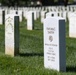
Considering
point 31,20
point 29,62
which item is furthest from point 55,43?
point 31,20

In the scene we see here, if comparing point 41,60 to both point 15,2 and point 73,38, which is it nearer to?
point 73,38

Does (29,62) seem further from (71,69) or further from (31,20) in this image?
(31,20)

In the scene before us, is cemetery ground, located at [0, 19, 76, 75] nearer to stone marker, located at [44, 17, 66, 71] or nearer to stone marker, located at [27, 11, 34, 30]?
stone marker, located at [44, 17, 66, 71]

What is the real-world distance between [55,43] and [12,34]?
2.69 metres

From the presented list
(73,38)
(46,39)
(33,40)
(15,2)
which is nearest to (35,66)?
(46,39)

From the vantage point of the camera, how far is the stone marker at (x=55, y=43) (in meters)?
8.86

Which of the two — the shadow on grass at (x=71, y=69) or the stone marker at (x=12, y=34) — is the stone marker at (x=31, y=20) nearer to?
the stone marker at (x=12, y=34)

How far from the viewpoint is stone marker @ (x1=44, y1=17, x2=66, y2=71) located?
8.86 meters

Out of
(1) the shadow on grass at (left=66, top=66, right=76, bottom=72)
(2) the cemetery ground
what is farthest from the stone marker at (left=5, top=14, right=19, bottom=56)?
(1) the shadow on grass at (left=66, top=66, right=76, bottom=72)

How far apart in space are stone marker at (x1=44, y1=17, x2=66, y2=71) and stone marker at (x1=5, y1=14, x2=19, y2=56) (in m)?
2.20

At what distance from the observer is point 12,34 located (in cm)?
1133

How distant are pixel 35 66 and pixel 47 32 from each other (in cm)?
114

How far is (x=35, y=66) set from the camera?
32.2 ft

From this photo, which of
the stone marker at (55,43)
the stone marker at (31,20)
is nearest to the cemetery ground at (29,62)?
the stone marker at (55,43)
